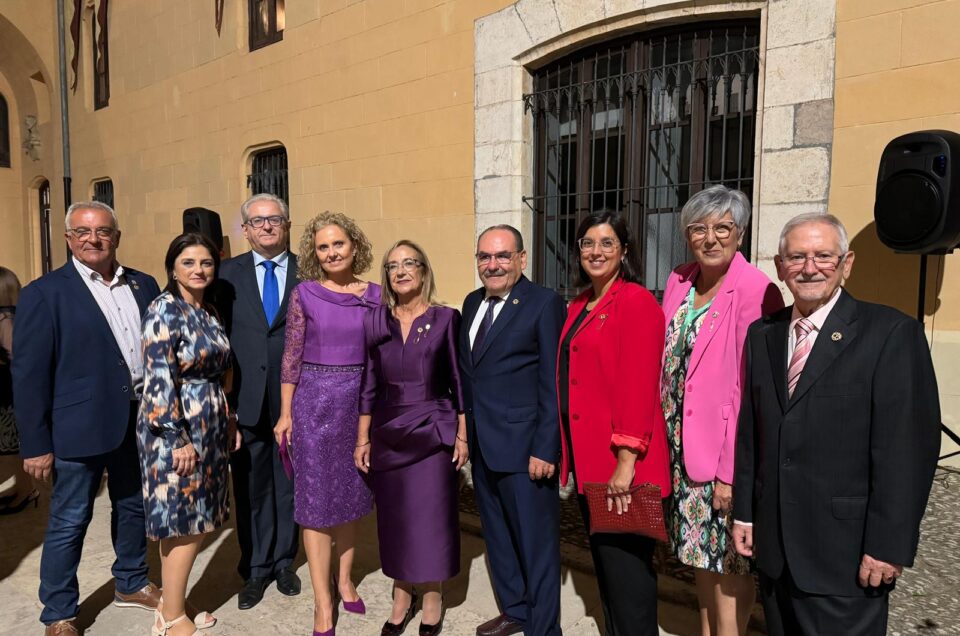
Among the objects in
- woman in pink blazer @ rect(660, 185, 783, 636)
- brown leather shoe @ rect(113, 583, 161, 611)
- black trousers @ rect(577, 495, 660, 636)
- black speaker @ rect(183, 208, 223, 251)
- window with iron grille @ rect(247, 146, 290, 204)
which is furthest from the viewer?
black speaker @ rect(183, 208, 223, 251)

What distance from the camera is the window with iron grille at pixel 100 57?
1065 cm

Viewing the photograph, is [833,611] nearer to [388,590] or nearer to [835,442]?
[835,442]

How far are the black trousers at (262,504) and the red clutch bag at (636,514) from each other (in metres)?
1.71

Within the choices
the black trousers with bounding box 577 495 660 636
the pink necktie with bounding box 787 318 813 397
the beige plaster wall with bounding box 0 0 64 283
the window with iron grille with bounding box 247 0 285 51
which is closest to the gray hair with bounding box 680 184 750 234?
the pink necktie with bounding box 787 318 813 397

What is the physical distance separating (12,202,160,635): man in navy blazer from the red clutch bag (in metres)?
2.04

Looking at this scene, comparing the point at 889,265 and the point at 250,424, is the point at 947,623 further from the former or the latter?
the point at 250,424

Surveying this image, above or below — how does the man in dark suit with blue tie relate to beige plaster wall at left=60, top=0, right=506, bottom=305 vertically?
below

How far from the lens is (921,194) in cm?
368

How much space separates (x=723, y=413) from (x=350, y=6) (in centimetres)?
645

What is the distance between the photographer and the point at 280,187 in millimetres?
8195

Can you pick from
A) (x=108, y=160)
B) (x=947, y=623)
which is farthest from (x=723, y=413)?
(x=108, y=160)

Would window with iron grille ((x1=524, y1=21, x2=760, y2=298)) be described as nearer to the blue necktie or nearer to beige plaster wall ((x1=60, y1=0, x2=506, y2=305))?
beige plaster wall ((x1=60, y1=0, x2=506, y2=305))

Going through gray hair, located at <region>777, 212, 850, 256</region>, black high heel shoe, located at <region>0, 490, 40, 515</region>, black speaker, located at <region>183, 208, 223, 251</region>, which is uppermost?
black speaker, located at <region>183, 208, 223, 251</region>

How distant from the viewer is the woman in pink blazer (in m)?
2.11
